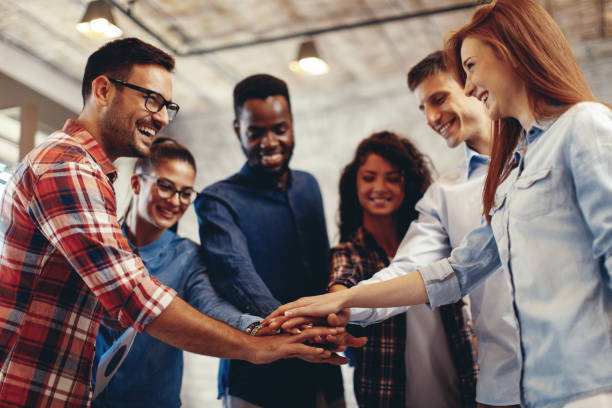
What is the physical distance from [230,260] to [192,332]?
57cm

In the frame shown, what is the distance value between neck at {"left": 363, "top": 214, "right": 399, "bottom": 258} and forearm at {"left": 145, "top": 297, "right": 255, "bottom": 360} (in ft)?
2.95

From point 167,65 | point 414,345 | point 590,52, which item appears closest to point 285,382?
point 414,345

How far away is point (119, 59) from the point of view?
167cm

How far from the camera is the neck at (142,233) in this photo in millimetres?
2205

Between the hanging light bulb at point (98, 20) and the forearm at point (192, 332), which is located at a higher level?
the hanging light bulb at point (98, 20)

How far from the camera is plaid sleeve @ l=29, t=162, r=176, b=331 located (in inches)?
48.7

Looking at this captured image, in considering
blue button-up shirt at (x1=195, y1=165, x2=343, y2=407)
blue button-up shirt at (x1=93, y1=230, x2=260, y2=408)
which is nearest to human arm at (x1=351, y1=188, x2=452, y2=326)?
blue button-up shirt at (x1=195, y1=165, x2=343, y2=407)

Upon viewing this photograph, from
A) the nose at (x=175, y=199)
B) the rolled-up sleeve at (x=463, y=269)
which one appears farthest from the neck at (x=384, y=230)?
the nose at (x=175, y=199)

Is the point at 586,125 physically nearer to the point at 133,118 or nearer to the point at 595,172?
the point at 595,172

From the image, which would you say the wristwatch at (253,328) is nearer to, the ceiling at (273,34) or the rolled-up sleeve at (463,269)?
the rolled-up sleeve at (463,269)

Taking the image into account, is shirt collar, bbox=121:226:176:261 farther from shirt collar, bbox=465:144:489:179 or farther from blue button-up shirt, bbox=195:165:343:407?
shirt collar, bbox=465:144:489:179

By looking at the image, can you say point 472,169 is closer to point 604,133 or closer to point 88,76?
point 604,133

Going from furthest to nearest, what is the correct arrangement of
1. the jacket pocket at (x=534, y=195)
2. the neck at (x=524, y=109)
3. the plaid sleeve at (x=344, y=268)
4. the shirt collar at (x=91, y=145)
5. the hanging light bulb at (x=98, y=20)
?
the hanging light bulb at (x=98, y=20) < the plaid sleeve at (x=344, y=268) < the shirt collar at (x=91, y=145) < the neck at (x=524, y=109) < the jacket pocket at (x=534, y=195)

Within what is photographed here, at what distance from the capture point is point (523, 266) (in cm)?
114
